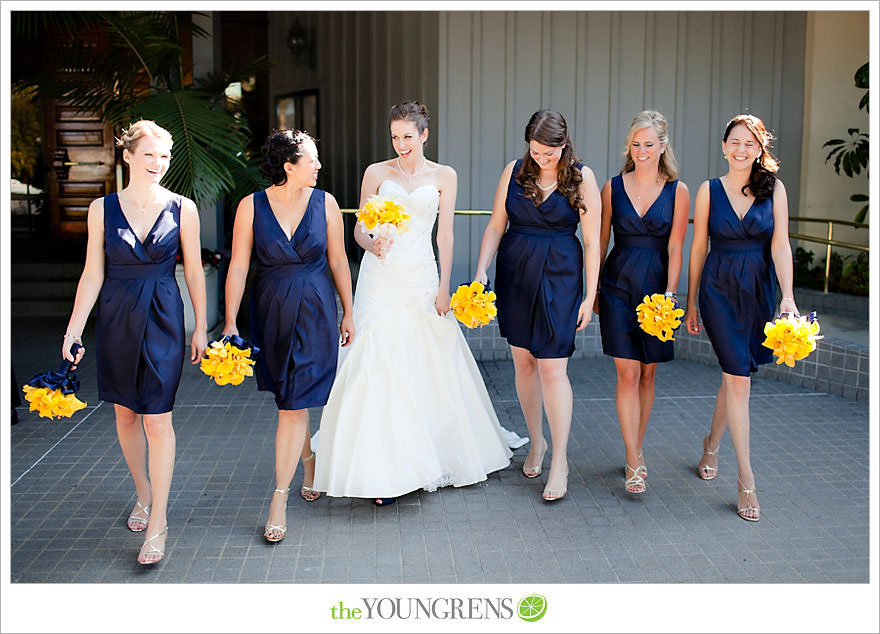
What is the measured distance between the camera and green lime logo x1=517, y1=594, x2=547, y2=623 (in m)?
3.19

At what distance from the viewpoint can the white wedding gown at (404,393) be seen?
14.7 feet

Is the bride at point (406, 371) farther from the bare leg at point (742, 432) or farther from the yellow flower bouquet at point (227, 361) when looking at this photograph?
the bare leg at point (742, 432)

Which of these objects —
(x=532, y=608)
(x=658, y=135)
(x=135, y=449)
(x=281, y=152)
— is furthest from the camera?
(x=658, y=135)

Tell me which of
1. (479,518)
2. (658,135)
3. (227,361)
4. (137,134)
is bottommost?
(479,518)

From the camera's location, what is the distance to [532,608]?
3223 mm

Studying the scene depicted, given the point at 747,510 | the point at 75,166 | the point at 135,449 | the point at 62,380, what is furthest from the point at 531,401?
the point at 75,166

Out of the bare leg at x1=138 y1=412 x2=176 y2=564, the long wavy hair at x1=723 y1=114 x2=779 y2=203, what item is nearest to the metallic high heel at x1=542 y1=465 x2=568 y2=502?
the long wavy hair at x1=723 y1=114 x2=779 y2=203

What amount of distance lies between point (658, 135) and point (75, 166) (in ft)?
35.6

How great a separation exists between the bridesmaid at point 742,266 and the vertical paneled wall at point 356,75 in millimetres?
4641

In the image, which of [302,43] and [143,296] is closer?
[143,296]

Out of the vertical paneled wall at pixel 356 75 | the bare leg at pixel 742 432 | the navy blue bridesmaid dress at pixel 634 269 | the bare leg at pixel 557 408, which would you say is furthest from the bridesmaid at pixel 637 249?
the vertical paneled wall at pixel 356 75

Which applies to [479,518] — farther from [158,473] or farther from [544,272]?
[158,473]

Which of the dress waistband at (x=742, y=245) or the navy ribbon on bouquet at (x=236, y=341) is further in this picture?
the dress waistband at (x=742, y=245)

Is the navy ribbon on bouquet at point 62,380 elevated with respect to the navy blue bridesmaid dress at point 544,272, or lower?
lower
